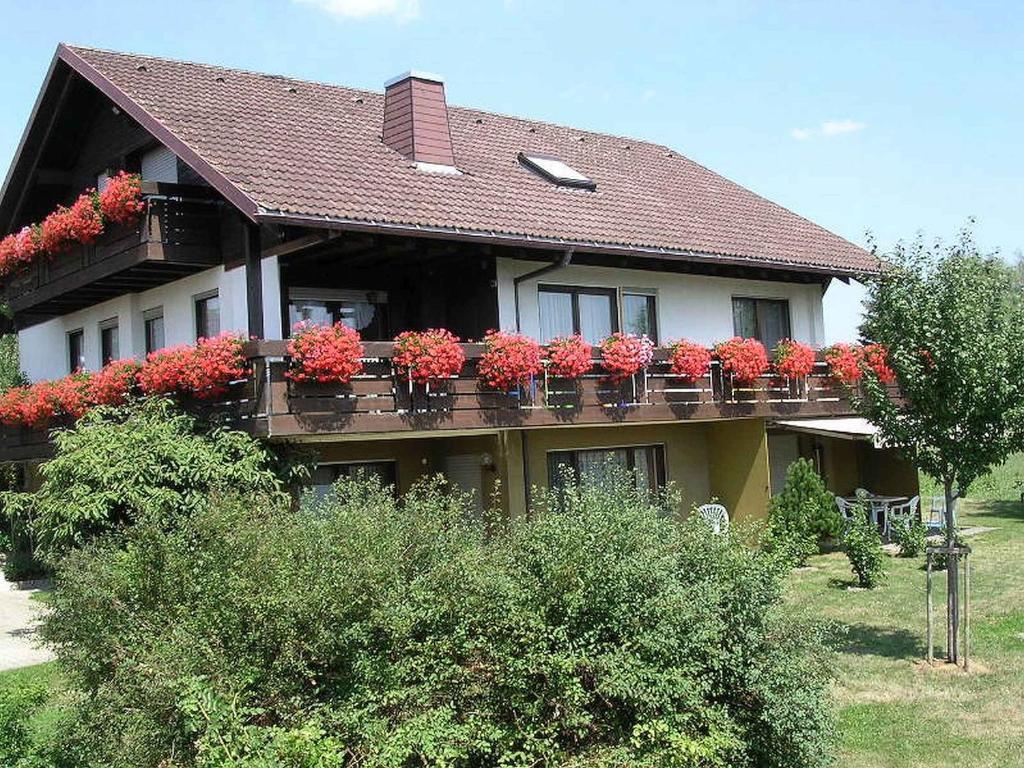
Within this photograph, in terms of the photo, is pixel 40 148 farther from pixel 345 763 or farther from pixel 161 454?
pixel 345 763

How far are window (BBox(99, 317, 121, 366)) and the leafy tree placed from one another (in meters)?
5.88

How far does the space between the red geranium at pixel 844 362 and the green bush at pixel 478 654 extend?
13438 millimetres

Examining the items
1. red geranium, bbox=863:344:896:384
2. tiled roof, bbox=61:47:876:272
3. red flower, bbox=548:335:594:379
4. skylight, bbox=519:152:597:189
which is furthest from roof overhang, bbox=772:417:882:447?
skylight, bbox=519:152:597:189

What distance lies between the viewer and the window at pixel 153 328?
759 inches

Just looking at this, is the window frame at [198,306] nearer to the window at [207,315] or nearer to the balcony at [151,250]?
the window at [207,315]

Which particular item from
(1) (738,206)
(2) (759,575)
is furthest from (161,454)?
(1) (738,206)

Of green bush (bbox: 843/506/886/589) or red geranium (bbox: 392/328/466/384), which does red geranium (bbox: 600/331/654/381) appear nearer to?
red geranium (bbox: 392/328/466/384)

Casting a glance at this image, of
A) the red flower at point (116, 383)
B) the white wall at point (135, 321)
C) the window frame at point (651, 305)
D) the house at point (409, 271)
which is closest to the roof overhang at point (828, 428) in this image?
the house at point (409, 271)

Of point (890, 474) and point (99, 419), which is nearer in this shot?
point (99, 419)

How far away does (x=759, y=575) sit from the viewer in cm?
788

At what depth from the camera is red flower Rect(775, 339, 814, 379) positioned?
794 inches

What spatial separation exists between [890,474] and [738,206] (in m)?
6.45

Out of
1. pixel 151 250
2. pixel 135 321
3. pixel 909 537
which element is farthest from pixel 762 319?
pixel 151 250

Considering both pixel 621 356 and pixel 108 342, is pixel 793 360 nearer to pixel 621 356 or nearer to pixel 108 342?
pixel 621 356
